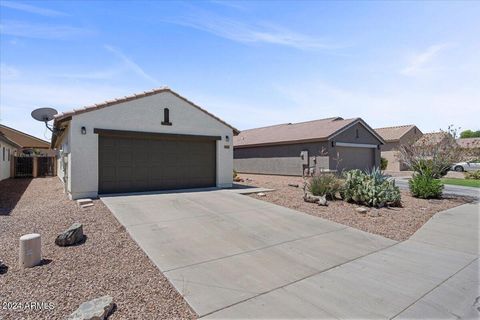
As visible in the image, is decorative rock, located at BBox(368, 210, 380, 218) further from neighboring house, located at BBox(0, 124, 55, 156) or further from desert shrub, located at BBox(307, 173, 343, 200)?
neighboring house, located at BBox(0, 124, 55, 156)

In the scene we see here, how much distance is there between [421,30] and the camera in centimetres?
894

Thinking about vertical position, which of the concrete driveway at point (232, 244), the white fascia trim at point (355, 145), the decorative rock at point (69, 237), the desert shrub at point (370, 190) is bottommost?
the concrete driveway at point (232, 244)

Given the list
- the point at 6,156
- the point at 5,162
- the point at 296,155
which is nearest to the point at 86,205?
the point at 5,162

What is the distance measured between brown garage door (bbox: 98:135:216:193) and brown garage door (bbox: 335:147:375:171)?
Answer: 11.5 meters

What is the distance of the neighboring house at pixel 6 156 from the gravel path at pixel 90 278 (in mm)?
13325

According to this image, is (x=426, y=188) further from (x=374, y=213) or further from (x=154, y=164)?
(x=154, y=164)

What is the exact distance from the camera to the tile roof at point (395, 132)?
29.5 meters

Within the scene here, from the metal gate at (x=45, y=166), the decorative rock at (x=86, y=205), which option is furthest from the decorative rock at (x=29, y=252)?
the metal gate at (x=45, y=166)

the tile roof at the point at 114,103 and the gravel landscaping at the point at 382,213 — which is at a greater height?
the tile roof at the point at 114,103

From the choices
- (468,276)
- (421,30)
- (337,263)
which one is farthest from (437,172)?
(337,263)

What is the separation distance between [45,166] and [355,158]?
84.4 feet

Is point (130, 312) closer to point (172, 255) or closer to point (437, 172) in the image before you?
point (172, 255)

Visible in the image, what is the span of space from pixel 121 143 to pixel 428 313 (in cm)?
1071

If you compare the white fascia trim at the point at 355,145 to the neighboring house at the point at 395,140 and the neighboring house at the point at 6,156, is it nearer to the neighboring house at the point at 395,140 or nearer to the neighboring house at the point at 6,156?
the neighboring house at the point at 395,140
